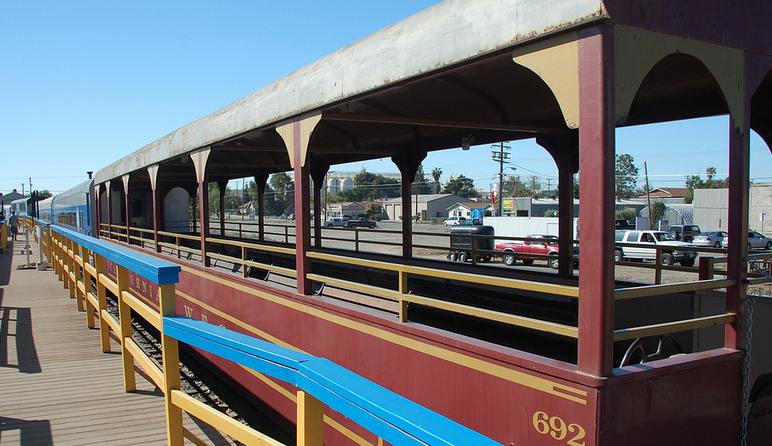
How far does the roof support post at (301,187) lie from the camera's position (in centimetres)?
522

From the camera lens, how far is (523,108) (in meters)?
6.20

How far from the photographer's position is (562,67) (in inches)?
109

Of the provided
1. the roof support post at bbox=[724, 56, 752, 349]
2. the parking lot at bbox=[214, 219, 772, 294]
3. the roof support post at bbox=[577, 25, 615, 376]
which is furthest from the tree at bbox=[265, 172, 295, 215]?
the roof support post at bbox=[577, 25, 615, 376]

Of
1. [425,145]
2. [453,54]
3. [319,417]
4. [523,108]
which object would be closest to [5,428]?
[319,417]

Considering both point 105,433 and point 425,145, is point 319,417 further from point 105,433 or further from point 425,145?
point 425,145

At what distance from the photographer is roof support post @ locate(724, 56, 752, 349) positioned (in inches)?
125

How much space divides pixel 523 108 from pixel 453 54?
9.94ft

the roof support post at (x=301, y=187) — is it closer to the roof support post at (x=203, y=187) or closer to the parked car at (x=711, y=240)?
the roof support post at (x=203, y=187)

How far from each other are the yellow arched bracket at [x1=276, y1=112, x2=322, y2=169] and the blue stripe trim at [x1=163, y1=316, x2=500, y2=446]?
8.77ft

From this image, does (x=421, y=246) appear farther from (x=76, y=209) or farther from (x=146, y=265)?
(x=76, y=209)

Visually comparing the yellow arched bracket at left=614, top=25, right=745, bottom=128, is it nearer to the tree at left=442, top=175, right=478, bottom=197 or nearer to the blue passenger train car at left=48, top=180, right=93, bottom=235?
the blue passenger train car at left=48, top=180, right=93, bottom=235

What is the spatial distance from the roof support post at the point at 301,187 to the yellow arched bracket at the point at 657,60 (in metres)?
3.08

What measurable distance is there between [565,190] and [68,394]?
5871mm

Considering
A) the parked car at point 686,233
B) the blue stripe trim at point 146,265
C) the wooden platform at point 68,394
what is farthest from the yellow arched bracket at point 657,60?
the parked car at point 686,233
